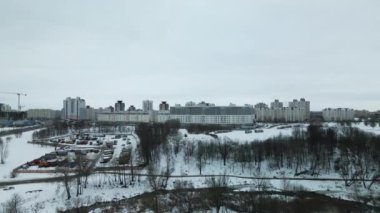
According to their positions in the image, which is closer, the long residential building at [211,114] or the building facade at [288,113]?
the long residential building at [211,114]

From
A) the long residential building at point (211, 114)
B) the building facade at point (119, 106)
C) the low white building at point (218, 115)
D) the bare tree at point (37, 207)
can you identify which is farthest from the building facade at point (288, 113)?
the bare tree at point (37, 207)

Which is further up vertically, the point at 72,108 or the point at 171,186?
the point at 72,108

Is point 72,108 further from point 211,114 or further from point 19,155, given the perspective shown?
point 19,155

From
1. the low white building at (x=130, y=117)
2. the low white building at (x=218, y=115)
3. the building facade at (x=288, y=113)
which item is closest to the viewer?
the low white building at (x=218, y=115)

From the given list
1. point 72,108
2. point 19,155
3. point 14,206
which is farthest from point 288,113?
point 14,206

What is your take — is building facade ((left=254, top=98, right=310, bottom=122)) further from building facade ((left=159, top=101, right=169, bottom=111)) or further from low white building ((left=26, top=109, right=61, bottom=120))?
low white building ((left=26, top=109, right=61, bottom=120))

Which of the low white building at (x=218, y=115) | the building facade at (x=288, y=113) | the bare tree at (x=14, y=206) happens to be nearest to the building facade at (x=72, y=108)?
the low white building at (x=218, y=115)

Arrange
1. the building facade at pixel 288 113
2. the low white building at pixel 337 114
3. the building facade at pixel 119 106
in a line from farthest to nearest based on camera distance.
A: the building facade at pixel 119 106, the low white building at pixel 337 114, the building facade at pixel 288 113

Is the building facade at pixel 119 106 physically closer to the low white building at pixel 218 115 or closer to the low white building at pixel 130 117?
the low white building at pixel 130 117

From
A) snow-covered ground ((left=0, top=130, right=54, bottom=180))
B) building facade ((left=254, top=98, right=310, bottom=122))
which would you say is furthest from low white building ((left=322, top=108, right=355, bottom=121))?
snow-covered ground ((left=0, top=130, right=54, bottom=180))

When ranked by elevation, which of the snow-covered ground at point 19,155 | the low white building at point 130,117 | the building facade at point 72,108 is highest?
the building facade at point 72,108

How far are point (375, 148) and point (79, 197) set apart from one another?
995 inches

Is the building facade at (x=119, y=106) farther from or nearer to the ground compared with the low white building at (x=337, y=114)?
farther from the ground

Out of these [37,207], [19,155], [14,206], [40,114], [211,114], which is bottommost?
[37,207]
